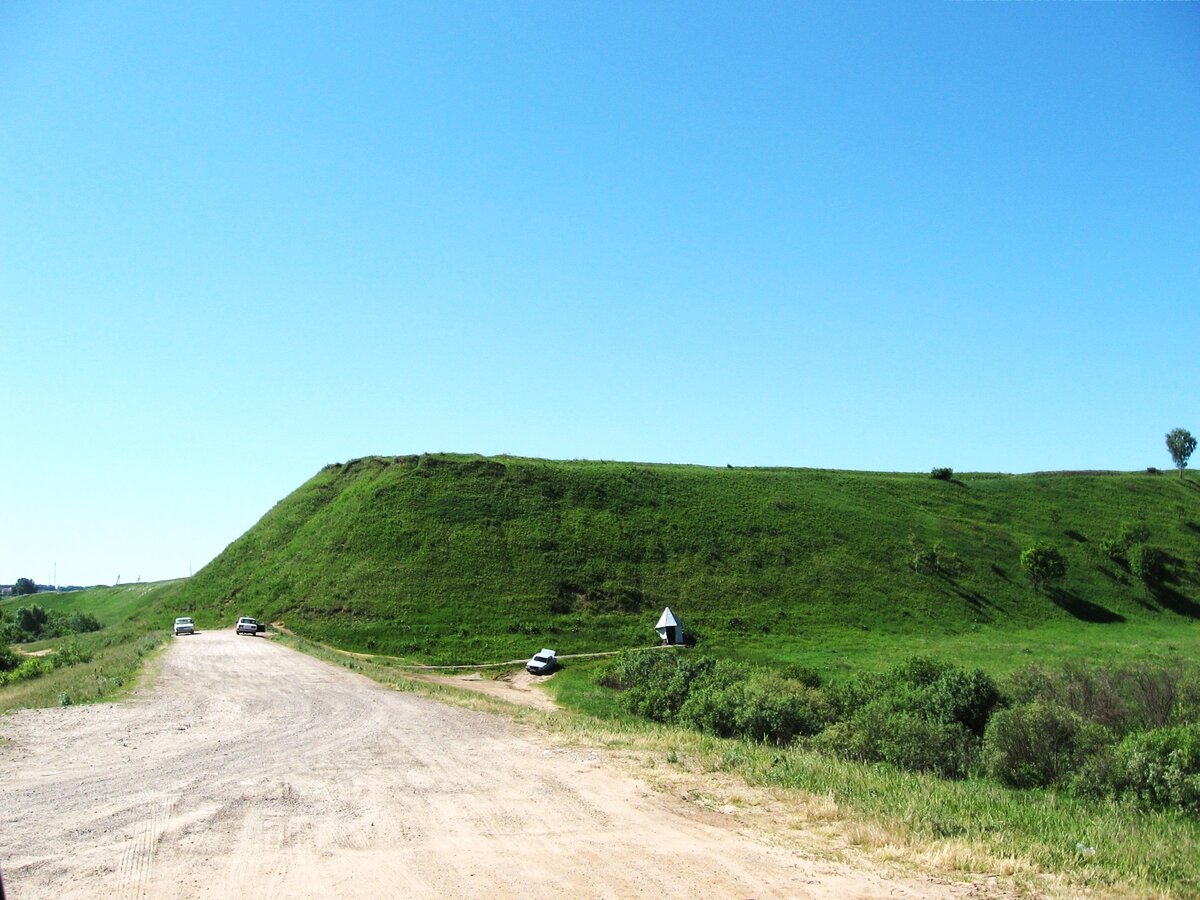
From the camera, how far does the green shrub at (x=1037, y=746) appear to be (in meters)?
17.7

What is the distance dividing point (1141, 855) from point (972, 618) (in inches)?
2494

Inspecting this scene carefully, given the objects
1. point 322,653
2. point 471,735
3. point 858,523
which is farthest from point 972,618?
point 471,735

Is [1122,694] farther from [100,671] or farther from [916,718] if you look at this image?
[100,671]

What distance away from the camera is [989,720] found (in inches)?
822

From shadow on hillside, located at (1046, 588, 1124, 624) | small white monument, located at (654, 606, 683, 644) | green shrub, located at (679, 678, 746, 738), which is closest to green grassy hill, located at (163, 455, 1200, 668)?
shadow on hillside, located at (1046, 588, 1124, 624)

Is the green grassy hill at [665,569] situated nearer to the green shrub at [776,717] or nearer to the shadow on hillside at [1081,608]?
the shadow on hillside at [1081,608]

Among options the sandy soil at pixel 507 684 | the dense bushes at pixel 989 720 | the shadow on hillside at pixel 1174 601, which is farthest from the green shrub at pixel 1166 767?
the shadow on hillside at pixel 1174 601

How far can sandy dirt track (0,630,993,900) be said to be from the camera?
28.4ft

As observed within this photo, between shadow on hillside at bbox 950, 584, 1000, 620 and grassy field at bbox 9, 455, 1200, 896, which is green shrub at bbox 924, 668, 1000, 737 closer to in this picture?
grassy field at bbox 9, 455, 1200, 896

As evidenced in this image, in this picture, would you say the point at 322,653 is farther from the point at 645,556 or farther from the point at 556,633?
the point at 645,556

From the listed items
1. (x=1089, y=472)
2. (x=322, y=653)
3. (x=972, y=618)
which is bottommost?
(x=972, y=618)

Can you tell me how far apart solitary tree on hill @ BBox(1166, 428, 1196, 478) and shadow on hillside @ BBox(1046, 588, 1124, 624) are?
232ft

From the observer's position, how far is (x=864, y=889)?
27.8ft

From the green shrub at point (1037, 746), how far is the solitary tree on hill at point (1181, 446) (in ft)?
443
